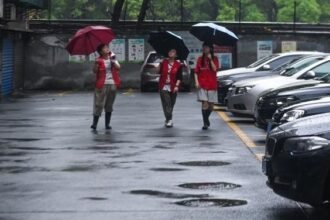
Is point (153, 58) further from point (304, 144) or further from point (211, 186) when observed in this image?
point (304, 144)

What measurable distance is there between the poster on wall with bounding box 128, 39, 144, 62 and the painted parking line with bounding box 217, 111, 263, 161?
12698 millimetres

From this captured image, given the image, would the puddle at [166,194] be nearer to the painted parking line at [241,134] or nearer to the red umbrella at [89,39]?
the painted parking line at [241,134]

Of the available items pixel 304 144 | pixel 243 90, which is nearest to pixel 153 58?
pixel 243 90

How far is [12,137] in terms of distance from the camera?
13094mm

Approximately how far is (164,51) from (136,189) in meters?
7.34

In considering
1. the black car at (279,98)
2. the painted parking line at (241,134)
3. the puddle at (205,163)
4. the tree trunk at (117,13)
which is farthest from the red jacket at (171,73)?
the tree trunk at (117,13)

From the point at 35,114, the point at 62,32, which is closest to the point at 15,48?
the point at 62,32

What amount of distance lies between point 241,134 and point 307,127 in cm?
678

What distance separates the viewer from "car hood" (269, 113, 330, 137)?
20.9 ft

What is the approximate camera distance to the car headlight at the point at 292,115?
9.09 meters

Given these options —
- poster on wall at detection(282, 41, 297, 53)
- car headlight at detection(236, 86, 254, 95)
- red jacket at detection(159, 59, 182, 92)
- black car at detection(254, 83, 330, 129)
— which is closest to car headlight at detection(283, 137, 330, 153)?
black car at detection(254, 83, 330, 129)

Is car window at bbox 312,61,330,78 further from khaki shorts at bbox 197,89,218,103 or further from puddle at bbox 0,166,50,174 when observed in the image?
puddle at bbox 0,166,50,174

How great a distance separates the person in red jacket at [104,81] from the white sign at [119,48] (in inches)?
615

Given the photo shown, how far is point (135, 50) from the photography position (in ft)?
98.5
